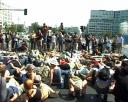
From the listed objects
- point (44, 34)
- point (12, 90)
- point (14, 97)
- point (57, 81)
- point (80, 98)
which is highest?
Answer: point (44, 34)

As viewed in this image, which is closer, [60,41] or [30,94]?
[30,94]

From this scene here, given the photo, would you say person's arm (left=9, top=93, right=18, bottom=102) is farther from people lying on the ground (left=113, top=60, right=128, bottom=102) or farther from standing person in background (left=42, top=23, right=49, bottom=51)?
standing person in background (left=42, top=23, right=49, bottom=51)

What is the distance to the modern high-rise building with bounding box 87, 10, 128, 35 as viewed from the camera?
7520 inches

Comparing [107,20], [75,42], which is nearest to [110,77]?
[75,42]

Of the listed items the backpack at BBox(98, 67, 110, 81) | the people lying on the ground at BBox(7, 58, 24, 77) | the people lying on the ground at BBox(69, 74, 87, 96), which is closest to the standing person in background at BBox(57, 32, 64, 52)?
the people lying on the ground at BBox(7, 58, 24, 77)

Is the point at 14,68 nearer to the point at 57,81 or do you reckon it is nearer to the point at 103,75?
the point at 57,81

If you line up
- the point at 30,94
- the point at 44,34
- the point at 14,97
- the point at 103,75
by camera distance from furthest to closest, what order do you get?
the point at 44,34
the point at 103,75
the point at 14,97
the point at 30,94

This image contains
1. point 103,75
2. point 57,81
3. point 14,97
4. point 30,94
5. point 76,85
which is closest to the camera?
point 30,94

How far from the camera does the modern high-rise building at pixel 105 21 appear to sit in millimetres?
191000

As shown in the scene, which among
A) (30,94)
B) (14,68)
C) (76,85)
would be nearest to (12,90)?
(30,94)

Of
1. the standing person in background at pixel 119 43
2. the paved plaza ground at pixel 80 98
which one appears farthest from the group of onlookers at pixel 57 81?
the standing person in background at pixel 119 43

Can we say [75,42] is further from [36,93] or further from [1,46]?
[36,93]

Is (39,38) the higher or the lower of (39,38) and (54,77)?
the higher

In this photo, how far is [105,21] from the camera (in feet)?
639
